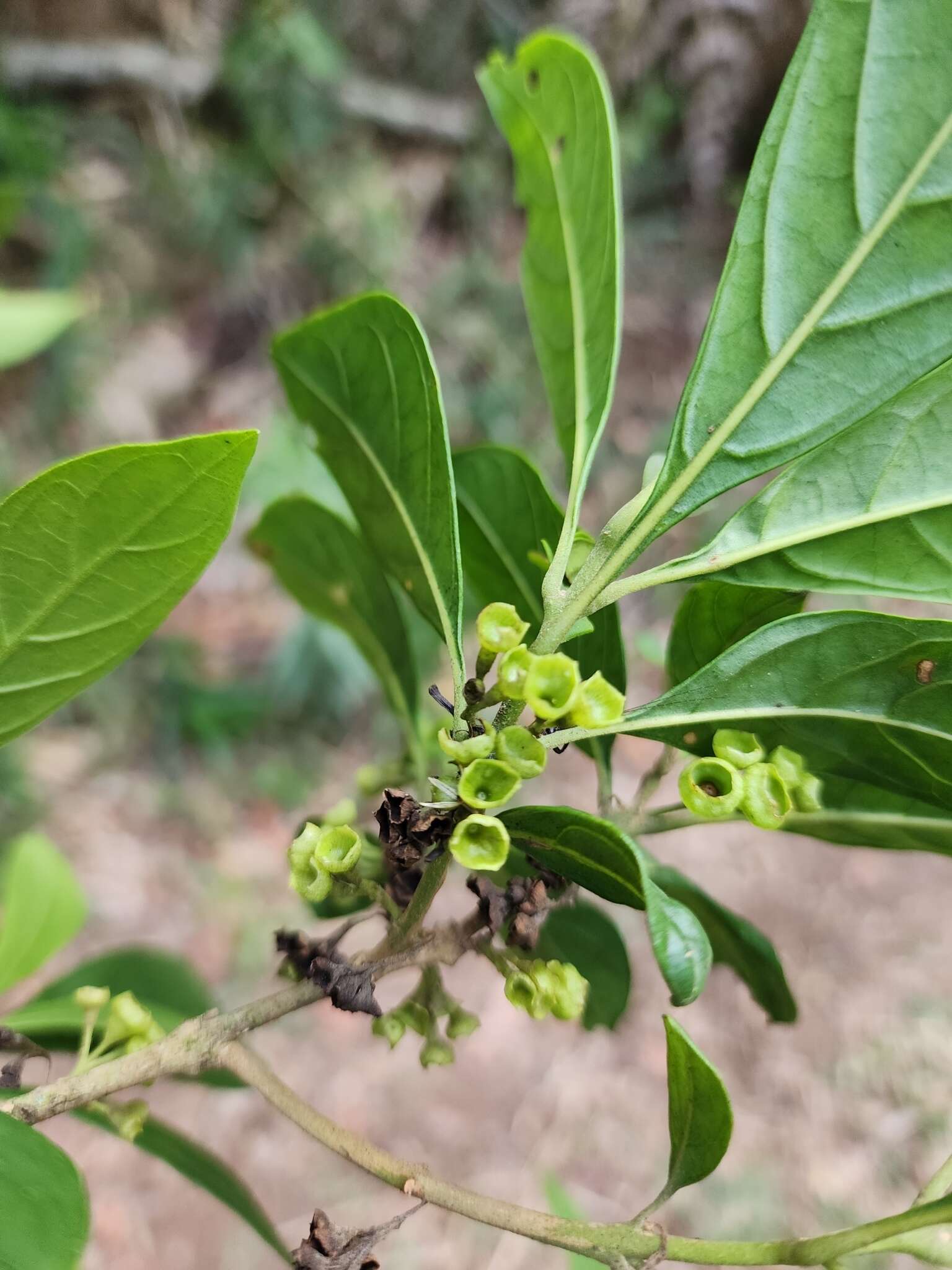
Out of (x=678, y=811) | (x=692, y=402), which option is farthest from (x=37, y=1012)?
(x=692, y=402)

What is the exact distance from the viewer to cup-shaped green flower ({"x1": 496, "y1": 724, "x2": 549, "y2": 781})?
1.35ft

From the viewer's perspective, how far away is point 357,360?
54cm

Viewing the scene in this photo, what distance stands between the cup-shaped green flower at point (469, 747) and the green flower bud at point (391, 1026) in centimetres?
24

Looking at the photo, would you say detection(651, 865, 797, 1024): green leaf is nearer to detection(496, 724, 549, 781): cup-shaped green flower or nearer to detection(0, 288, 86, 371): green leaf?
detection(496, 724, 549, 781): cup-shaped green flower

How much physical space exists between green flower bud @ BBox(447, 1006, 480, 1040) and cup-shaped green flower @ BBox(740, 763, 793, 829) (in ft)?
0.79

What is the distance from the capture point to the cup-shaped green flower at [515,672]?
0.41 metres

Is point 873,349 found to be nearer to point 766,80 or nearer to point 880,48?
point 880,48

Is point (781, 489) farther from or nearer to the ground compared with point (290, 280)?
nearer to the ground

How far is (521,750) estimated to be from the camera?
0.41m

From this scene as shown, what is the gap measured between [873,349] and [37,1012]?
0.77 meters

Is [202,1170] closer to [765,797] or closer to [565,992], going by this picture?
[565,992]

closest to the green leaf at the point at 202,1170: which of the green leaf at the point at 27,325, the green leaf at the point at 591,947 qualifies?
the green leaf at the point at 591,947

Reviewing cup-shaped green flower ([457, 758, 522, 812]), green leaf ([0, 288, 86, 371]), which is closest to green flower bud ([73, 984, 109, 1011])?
cup-shaped green flower ([457, 758, 522, 812])

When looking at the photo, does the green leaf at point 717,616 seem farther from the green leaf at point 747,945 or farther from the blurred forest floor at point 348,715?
the blurred forest floor at point 348,715
